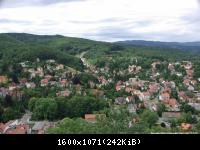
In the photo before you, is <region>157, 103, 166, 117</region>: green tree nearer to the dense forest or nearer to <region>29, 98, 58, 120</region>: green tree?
the dense forest

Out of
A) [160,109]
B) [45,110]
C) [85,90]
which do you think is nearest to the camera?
[45,110]

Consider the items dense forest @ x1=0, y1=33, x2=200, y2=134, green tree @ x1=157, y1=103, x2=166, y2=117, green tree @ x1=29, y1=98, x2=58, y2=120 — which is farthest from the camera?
green tree @ x1=157, y1=103, x2=166, y2=117

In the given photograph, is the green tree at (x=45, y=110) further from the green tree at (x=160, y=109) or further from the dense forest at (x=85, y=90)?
the green tree at (x=160, y=109)

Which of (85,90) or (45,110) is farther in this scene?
(85,90)

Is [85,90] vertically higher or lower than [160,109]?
higher

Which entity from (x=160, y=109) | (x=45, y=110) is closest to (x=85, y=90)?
(x=160, y=109)

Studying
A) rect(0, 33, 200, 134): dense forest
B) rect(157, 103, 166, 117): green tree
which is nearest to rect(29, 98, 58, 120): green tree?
rect(0, 33, 200, 134): dense forest

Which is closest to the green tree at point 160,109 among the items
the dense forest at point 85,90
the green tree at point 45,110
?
the dense forest at point 85,90

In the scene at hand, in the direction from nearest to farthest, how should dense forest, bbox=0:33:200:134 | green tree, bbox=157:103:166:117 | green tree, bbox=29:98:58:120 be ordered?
1. dense forest, bbox=0:33:200:134
2. green tree, bbox=29:98:58:120
3. green tree, bbox=157:103:166:117

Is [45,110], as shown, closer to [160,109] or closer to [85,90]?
[160,109]

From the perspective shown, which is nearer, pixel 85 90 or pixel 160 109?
pixel 160 109

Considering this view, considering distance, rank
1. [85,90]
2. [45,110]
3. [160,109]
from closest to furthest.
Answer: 1. [45,110]
2. [160,109]
3. [85,90]
